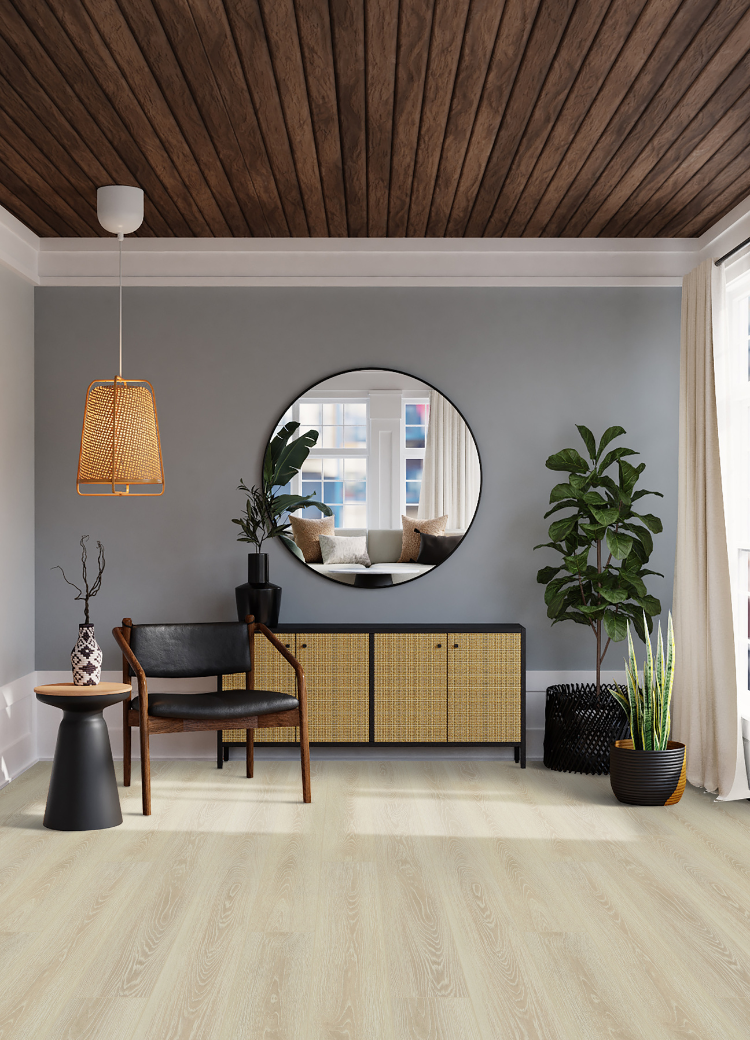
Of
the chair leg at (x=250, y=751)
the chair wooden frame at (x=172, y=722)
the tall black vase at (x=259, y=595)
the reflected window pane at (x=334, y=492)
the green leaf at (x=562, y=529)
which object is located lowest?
the chair leg at (x=250, y=751)

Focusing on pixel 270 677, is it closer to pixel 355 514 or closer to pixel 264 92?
pixel 355 514

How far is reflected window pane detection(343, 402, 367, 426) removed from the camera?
4543mm

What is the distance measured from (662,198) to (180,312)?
2.58m

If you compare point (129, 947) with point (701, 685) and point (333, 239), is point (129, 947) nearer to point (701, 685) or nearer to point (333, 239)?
point (701, 685)

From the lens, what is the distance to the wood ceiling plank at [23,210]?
3737 mm

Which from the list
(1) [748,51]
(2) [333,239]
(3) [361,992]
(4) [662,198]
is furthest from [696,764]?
(2) [333,239]

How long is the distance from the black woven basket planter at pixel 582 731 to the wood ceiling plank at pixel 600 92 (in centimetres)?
251

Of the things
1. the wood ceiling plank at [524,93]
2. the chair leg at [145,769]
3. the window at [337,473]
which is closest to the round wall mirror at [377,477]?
the window at [337,473]

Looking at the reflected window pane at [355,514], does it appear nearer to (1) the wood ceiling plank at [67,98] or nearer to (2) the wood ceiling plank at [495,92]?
(2) the wood ceiling plank at [495,92]

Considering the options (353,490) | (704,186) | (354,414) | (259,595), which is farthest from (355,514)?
(704,186)

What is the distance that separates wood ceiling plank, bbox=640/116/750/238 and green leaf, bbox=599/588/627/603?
6.27ft

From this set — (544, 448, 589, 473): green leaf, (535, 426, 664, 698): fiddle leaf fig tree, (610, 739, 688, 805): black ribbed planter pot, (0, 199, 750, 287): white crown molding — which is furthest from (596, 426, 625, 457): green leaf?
(610, 739, 688, 805): black ribbed planter pot

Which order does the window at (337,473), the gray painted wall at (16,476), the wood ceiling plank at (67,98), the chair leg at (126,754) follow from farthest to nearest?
the window at (337,473) < the gray painted wall at (16,476) < the chair leg at (126,754) < the wood ceiling plank at (67,98)

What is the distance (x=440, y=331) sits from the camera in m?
4.57
